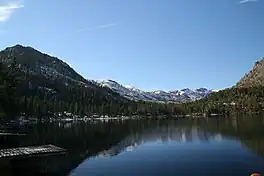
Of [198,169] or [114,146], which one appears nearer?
[198,169]

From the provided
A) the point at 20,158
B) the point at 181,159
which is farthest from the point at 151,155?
the point at 20,158

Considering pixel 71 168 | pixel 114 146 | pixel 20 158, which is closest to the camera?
pixel 71 168

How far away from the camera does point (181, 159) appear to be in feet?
242

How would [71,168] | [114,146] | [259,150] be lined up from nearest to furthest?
[71,168] < [259,150] < [114,146]

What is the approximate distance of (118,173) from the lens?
195 feet

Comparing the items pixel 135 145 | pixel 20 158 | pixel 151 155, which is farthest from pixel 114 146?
pixel 20 158

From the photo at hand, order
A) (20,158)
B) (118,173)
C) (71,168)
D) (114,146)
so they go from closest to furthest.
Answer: (118,173) → (71,168) → (20,158) → (114,146)

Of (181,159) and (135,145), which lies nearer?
(181,159)

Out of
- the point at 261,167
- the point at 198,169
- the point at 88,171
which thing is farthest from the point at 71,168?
the point at 261,167

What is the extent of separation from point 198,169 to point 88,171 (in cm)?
1894

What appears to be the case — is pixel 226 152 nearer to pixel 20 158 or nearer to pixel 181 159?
pixel 181 159

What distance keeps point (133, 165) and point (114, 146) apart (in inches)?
1293

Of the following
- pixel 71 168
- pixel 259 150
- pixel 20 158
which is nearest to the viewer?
pixel 71 168

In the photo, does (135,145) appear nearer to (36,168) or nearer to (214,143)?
(214,143)
